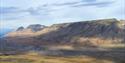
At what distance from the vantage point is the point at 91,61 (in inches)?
6865

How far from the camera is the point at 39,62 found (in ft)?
540

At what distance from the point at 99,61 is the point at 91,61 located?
461 cm

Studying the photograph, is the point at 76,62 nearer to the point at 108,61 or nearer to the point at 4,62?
the point at 108,61

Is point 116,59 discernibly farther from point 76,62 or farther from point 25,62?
point 25,62

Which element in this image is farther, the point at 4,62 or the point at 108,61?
the point at 108,61

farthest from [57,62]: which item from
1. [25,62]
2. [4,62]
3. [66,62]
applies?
[4,62]

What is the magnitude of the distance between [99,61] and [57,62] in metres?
23.6

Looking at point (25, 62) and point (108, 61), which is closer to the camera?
point (25, 62)

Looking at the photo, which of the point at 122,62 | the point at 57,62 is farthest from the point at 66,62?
the point at 122,62

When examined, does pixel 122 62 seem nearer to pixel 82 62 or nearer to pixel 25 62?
pixel 82 62

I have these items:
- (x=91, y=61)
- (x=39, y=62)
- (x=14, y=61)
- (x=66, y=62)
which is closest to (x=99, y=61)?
(x=91, y=61)

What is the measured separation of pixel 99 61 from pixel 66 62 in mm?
18913

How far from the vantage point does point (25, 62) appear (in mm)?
160750

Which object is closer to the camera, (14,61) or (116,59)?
(14,61)
